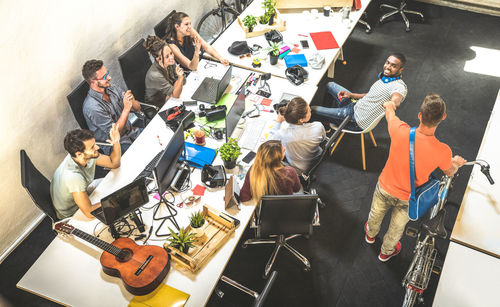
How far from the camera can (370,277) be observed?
11.1ft

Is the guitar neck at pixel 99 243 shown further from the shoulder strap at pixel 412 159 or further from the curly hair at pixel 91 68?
the shoulder strap at pixel 412 159

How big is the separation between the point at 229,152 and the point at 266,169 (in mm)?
454

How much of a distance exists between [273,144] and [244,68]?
1.75 meters

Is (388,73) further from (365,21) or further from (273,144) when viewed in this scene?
(365,21)

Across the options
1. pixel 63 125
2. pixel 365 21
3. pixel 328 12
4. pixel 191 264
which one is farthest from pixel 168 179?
pixel 365 21

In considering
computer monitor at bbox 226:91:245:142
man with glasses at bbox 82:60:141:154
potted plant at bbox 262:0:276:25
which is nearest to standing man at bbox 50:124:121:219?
man with glasses at bbox 82:60:141:154

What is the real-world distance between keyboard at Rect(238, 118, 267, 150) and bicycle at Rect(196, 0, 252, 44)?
2249 mm

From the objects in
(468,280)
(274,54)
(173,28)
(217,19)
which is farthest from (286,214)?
(217,19)

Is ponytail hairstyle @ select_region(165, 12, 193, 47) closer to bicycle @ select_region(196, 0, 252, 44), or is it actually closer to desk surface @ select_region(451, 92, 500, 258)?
bicycle @ select_region(196, 0, 252, 44)

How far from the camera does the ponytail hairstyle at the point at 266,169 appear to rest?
279cm

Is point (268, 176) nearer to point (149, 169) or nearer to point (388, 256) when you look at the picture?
point (149, 169)

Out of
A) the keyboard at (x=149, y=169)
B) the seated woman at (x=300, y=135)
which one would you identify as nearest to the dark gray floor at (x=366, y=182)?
the seated woman at (x=300, y=135)

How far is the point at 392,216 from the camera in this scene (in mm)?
3189

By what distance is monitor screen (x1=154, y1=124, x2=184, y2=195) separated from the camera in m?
2.76
